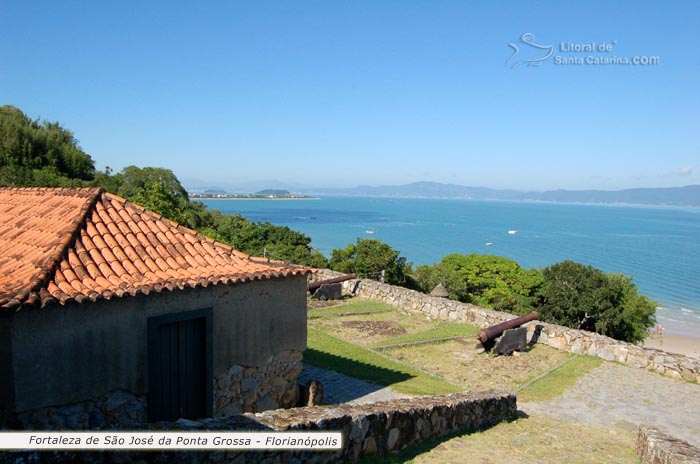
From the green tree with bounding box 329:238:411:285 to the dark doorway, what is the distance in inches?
874

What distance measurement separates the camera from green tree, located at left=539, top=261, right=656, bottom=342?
2748cm

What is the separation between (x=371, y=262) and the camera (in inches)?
1199

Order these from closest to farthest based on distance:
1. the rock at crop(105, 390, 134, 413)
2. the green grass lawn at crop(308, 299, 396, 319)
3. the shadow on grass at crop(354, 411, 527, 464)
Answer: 1. the shadow on grass at crop(354, 411, 527, 464)
2. the rock at crop(105, 390, 134, 413)
3. the green grass lawn at crop(308, 299, 396, 319)

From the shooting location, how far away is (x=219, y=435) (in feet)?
14.4

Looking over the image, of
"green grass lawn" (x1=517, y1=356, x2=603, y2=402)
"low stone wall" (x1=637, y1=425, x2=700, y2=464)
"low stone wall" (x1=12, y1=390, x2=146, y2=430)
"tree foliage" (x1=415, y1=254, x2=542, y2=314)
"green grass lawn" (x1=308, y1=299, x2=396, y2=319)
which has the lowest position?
"tree foliage" (x1=415, y1=254, x2=542, y2=314)

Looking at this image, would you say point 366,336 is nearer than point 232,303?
No

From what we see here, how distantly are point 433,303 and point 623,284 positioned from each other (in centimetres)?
2285

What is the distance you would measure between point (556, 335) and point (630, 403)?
420 cm

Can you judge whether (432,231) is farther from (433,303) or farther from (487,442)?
(487,442)

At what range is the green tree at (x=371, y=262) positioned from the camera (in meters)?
30.3

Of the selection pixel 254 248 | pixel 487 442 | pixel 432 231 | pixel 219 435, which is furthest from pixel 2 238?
pixel 432 231

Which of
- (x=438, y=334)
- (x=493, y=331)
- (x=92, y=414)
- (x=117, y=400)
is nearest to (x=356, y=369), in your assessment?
(x=493, y=331)

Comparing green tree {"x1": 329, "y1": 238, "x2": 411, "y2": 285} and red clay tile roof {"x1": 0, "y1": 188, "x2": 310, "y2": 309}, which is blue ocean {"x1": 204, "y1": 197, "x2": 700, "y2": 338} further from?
red clay tile roof {"x1": 0, "y1": 188, "x2": 310, "y2": 309}

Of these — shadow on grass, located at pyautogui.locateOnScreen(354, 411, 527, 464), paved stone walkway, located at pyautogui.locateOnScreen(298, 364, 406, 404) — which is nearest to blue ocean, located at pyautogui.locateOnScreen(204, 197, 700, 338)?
paved stone walkway, located at pyautogui.locateOnScreen(298, 364, 406, 404)
